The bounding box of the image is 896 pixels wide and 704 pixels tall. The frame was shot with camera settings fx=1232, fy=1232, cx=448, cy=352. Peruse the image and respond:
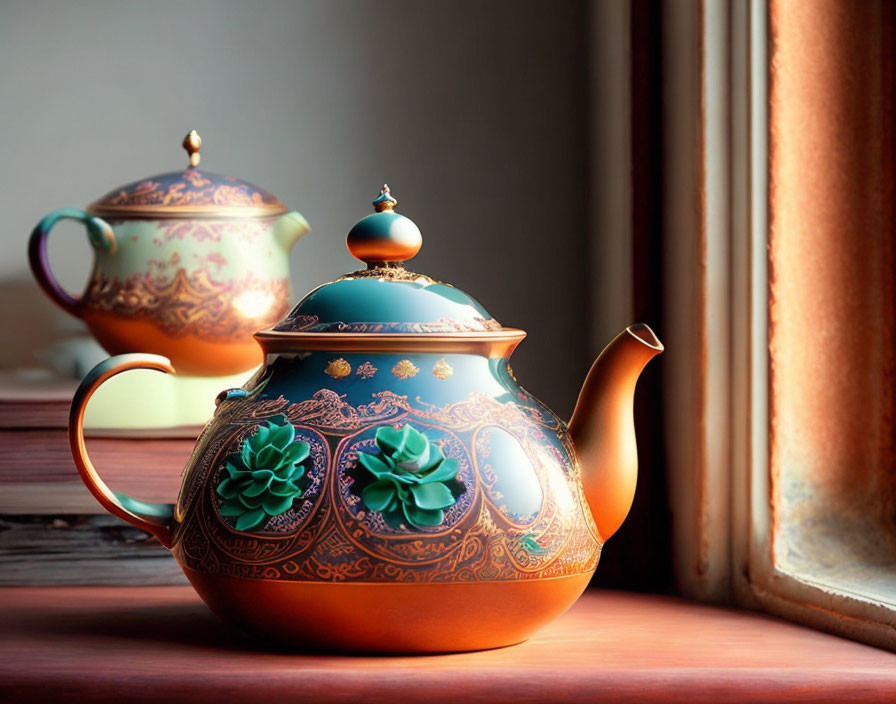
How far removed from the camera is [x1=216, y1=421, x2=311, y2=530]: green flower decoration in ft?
2.35

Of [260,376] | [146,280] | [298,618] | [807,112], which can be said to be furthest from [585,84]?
[298,618]

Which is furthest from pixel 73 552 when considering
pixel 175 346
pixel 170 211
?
pixel 170 211

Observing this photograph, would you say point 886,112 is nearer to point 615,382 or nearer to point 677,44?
point 677,44

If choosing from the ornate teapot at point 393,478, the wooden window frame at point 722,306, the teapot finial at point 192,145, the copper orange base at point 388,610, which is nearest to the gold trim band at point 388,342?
the ornate teapot at point 393,478

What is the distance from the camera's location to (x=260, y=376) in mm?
800

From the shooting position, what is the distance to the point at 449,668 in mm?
717

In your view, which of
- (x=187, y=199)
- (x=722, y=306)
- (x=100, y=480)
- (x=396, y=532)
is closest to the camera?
(x=396, y=532)

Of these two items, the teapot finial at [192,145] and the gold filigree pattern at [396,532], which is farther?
the teapot finial at [192,145]

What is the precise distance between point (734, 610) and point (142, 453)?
1.59 feet

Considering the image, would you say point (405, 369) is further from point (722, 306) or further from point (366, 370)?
point (722, 306)

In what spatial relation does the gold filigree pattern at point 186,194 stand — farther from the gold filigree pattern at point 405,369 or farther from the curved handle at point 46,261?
the gold filigree pattern at point 405,369

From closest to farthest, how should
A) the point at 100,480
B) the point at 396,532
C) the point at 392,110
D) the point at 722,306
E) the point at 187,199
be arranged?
the point at 396,532
the point at 100,480
the point at 722,306
the point at 187,199
the point at 392,110

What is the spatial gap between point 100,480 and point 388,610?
0.22 metres

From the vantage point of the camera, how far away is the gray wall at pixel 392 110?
1241 millimetres
